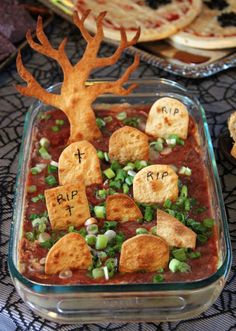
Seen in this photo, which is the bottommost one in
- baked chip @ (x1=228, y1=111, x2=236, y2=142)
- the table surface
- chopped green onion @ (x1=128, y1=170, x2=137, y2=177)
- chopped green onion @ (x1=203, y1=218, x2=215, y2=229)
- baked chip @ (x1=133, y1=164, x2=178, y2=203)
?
the table surface

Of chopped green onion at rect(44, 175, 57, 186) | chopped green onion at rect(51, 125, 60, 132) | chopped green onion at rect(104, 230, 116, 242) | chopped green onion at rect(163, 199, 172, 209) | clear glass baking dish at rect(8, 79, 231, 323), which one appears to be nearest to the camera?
clear glass baking dish at rect(8, 79, 231, 323)

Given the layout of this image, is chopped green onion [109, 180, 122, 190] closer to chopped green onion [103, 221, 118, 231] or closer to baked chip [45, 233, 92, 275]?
chopped green onion [103, 221, 118, 231]

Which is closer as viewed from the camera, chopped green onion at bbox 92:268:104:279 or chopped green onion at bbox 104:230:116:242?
chopped green onion at bbox 92:268:104:279

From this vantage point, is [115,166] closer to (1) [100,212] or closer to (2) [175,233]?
(1) [100,212]

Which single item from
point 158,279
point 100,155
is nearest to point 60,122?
point 100,155

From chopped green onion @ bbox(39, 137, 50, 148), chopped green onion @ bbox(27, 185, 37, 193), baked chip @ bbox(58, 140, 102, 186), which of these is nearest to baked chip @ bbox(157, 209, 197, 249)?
baked chip @ bbox(58, 140, 102, 186)

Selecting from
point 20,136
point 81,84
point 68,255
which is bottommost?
point 20,136

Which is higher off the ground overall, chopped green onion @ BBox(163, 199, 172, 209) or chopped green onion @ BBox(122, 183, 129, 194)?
chopped green onion @ BBox(163, 199, 172, 209)

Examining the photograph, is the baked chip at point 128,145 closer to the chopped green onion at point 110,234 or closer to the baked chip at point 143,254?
the chopped green onion at point 110,234
